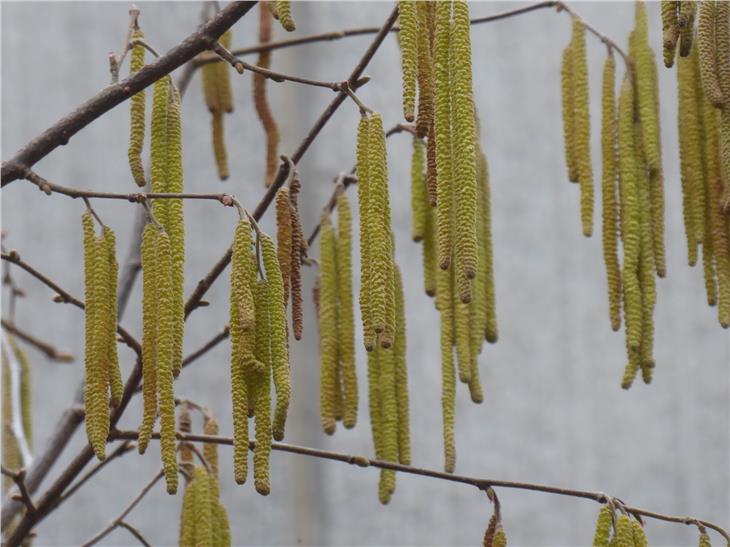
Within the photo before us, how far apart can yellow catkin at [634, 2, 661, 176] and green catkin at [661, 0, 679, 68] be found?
0.17 m

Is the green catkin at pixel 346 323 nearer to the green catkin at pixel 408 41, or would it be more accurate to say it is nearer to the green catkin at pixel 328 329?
the green catkin at pixel 328 329

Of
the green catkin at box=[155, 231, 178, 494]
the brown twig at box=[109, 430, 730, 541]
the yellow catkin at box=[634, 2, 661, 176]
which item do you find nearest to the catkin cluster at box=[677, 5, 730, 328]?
the yellow catkin at box=[634, 2, 661, 176]

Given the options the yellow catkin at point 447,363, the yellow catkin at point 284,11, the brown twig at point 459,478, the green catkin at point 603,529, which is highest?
the yellow catkin at point 284,11

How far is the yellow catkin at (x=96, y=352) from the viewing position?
639 millimetres

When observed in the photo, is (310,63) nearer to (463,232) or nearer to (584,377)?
(584,377)

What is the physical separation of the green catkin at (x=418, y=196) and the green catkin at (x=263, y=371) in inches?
8.3

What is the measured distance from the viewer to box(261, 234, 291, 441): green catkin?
61 cm

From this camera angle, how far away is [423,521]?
2.00 metres

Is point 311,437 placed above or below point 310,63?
below

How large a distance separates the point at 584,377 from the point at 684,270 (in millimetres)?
251

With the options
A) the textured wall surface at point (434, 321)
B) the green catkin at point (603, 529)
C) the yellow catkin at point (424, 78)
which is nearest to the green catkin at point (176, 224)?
the yellow catkin at point (424, 78)

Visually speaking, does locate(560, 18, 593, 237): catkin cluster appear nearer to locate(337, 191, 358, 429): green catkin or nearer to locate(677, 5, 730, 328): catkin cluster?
locate(677, 5, 730, 328): catkin cluster

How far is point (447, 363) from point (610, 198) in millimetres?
159

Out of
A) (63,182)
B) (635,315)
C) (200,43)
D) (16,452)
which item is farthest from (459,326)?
(63,182)
